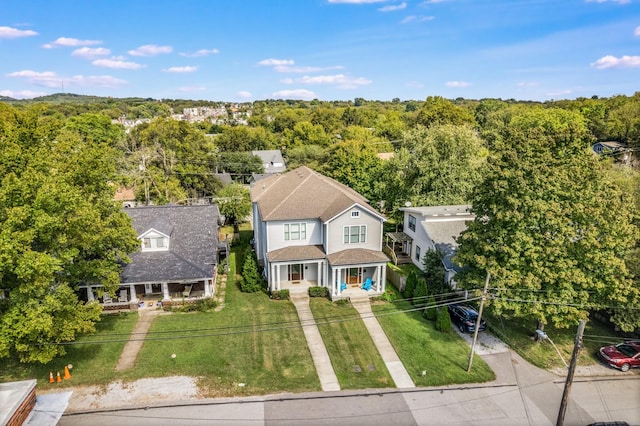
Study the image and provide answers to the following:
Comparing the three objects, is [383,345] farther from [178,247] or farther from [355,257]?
[178,247]

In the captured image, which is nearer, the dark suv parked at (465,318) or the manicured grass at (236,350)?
the manicured grass at (236,350)

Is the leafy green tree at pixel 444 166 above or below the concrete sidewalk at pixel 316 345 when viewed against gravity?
above

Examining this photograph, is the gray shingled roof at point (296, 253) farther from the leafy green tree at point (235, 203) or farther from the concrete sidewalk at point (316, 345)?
the leafy green tree at point (235, 203)

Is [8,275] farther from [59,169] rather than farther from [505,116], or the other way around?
[505,116]

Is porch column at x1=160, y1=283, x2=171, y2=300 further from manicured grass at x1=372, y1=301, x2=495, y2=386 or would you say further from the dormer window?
manicured grass at x1=372, y1=301, x2=495, y2=386

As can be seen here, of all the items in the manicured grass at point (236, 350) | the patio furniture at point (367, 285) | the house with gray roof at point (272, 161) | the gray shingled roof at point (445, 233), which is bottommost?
the manicured grass at point (236, 350)

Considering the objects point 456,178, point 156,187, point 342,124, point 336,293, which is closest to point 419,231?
point 456,178

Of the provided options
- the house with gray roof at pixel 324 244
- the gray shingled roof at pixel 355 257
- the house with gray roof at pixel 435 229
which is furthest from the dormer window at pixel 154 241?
the house with gray roof at pixel 435 229
